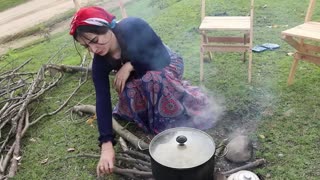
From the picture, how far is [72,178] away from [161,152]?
1.34 metres

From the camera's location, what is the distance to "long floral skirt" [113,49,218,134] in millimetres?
3102

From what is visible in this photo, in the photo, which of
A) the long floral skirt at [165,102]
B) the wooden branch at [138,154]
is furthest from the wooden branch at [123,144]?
the long floral skirt at [165,102]

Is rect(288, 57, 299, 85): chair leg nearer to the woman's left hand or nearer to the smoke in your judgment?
the smoke

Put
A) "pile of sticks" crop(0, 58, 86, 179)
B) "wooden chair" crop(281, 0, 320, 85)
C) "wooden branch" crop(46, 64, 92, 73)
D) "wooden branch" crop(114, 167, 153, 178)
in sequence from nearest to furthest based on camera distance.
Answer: "wooden branch" crop(114, 167, 153, 178)
"pile of sticks" crop(0, 58, 86, 179)
"wooden chair" crop(281, 0, 320, 85)
"wooden branch" crop(46, 64, 92, 73)

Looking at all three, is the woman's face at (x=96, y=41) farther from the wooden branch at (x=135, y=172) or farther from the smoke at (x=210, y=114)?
the smoke at (x=210, y=114)

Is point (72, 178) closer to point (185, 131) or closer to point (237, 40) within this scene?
point (185, 131)

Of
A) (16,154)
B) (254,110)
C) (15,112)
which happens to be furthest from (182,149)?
(15,112)

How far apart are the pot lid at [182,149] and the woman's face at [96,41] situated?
0.84 m

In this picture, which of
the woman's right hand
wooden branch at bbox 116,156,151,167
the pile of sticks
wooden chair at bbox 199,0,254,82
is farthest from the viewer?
wooden chair at bbox 199,0,254,82

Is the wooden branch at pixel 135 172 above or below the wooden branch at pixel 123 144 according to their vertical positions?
above

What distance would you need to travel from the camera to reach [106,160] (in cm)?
A: 239

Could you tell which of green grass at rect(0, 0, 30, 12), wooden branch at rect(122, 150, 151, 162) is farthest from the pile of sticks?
green grass at rect(0, 0, 30, 12)

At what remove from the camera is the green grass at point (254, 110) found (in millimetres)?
3004

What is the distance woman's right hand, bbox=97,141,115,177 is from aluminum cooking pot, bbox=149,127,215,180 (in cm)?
41
